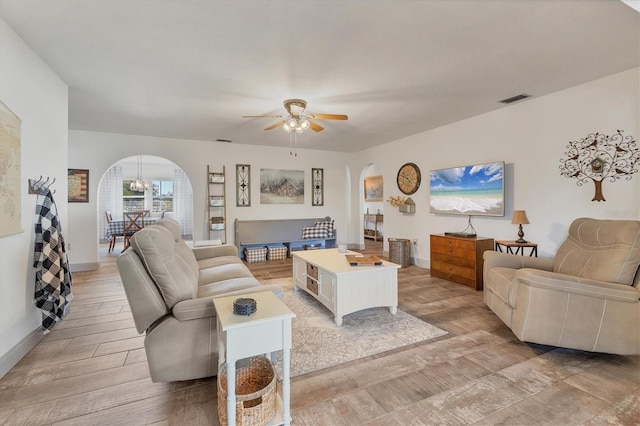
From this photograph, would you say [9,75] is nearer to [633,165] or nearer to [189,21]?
[189,21]

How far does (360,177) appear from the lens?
24.0 feet

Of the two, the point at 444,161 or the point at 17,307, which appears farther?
the point at 444,161

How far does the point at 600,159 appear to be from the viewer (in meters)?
3.11

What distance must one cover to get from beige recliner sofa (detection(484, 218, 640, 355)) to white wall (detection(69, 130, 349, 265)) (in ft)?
16.7

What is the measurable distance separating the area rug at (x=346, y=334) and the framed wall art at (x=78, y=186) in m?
4.64

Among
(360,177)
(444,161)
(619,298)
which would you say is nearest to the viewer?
(619,298)

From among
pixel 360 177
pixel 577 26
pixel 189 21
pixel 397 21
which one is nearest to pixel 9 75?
pixel 189 21

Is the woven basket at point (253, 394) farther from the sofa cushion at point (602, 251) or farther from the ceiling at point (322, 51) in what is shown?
the sofa cushion at point (602, 251)

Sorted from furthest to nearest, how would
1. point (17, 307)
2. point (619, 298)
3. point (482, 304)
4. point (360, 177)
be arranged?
point (360, 177) < point (482, 304) < point (17, 307) < point (619, 298)

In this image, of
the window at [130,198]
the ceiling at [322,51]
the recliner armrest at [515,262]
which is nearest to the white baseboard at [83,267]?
the ceiling at [322,51]

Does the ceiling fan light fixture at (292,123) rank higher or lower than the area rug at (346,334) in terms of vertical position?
higher

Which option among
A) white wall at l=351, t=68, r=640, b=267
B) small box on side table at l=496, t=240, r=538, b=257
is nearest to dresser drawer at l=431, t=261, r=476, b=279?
small box on side table at l=496, t=240, r=538, b=257

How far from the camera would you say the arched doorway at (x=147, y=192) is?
29.2 feet

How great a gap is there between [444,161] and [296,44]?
3481 millimetres
